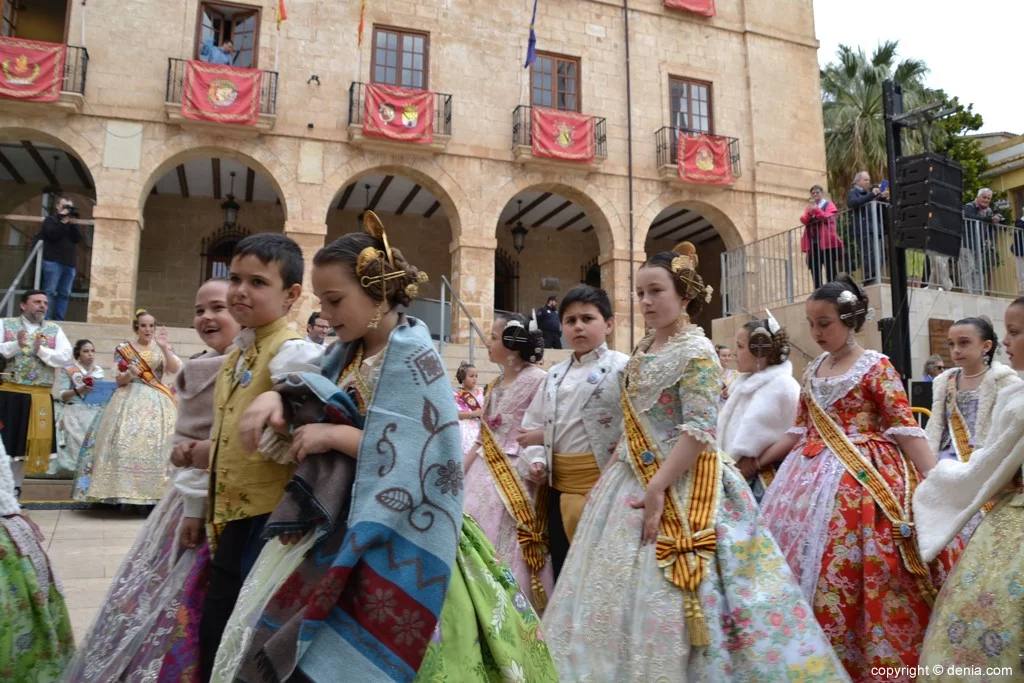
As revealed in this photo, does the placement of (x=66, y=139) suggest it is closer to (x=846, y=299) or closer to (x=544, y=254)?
(x=544, y=254)

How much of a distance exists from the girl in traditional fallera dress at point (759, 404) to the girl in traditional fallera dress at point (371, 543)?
84.4 inches

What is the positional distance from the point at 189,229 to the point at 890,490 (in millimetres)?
17604

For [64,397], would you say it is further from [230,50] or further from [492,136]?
[492,136]

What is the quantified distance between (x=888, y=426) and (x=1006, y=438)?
0.68 meters

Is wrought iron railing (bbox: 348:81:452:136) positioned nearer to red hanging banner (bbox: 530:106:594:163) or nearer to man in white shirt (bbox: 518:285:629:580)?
red hanging banner (bbox: 530:106:594:163)

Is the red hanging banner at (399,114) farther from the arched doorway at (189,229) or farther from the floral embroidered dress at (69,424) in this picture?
the floral embroidered dress at (69,424)

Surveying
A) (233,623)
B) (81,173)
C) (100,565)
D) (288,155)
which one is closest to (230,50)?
(288,155)

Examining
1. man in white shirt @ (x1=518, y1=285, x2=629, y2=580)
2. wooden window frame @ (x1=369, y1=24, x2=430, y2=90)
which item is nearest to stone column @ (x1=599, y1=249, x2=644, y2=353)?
wooden window frame @ (x1=369, y1=24, x2=430, y2=90)

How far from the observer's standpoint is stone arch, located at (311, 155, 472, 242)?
572 inches

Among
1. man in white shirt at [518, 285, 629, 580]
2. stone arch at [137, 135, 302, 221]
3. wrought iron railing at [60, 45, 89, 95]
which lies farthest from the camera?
stone arch at [137, 135, 302, 221]

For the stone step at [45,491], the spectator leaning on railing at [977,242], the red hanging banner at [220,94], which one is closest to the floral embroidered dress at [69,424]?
the stone step at [45,491]

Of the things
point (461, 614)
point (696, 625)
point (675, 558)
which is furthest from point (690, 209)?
point (461, 614)

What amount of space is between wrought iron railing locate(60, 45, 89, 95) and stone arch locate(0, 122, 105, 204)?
715 mm

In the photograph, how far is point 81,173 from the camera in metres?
16.1
